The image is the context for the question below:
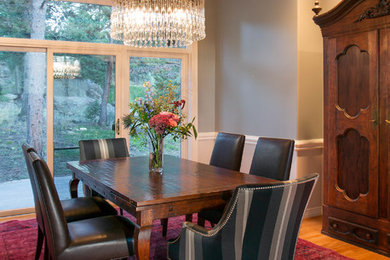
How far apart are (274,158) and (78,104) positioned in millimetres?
2714

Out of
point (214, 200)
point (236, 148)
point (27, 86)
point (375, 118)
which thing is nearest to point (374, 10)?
point (375, 118)

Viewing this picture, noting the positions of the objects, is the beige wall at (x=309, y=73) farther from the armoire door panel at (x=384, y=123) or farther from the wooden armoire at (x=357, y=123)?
the armoire door panel at (x=384, y=123)

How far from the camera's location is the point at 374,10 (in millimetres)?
3125

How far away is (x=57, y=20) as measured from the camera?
448cm

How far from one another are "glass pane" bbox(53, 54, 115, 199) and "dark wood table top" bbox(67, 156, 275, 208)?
4.60 ft

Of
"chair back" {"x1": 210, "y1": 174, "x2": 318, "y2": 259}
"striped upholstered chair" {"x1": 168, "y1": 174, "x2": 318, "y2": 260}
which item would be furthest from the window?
"chair back" {"x1": 210, "y1": 174, "x2": 318, "y2": 259}

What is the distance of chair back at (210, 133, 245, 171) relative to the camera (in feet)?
10.8

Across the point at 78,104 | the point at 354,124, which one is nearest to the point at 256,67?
the point at 354,124

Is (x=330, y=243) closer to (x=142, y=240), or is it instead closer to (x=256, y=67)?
(x=142, y=240)

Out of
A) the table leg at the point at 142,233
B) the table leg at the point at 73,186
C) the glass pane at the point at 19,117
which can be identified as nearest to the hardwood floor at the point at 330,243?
the table leg at the point at 142,233

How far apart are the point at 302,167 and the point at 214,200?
6.91 ft

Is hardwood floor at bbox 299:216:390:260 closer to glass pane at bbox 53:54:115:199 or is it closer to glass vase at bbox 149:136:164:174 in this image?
glass vase at bbox 149:136:164:174

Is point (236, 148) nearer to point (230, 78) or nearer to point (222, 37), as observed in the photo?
point (230, 78)

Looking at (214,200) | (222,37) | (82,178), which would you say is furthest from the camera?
(222,37)
